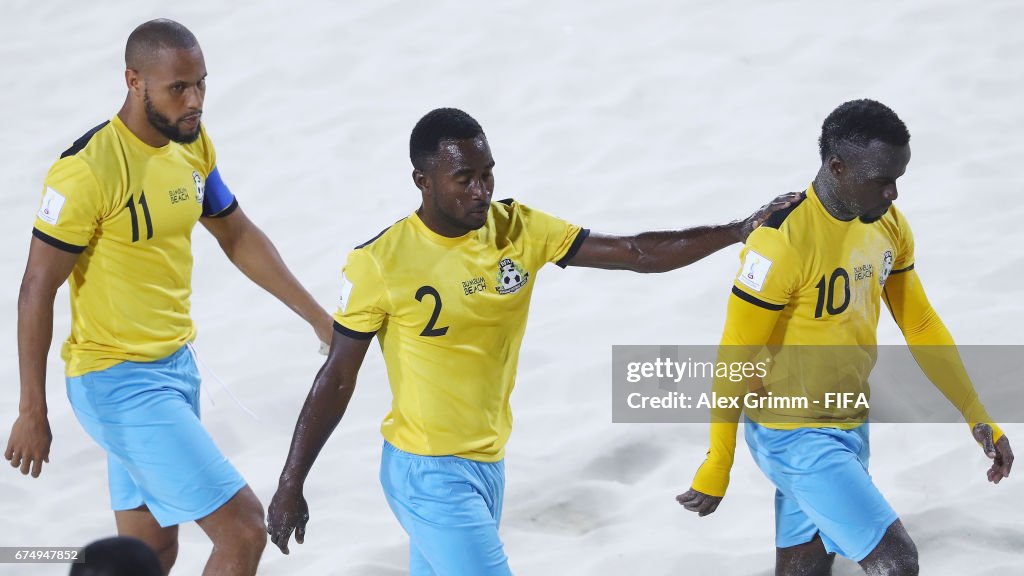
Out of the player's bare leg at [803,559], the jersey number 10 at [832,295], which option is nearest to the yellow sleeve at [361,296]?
the jersey number 10 at [832,295]

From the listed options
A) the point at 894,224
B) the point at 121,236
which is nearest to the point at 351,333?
the point at 121,236

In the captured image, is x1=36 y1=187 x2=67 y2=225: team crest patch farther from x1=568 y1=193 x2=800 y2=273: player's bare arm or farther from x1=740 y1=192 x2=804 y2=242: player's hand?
x1=740 y1=192 x2=804 y2=242: player's hand

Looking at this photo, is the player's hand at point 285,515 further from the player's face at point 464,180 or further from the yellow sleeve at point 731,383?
the yellow sleeve at point 731,383

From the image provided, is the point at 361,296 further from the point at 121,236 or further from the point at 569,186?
the point at 569,186

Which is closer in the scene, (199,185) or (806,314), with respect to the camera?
(806,314)

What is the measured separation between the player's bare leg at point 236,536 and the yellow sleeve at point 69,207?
3.14ft

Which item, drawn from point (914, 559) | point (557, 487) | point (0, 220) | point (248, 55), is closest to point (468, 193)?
point (914, 559)

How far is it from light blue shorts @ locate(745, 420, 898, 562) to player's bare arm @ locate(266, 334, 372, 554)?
1.40 meters

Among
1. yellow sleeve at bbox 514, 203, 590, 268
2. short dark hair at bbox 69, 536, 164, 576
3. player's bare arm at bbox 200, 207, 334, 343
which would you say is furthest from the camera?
player's bare arm at bbox 200, 207, 334, 343

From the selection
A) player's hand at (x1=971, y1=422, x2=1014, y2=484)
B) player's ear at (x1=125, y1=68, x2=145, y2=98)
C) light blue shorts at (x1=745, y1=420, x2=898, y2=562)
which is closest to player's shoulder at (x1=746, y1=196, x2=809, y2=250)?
light blue shorts at (x1=745, y1=420, x2=898, y2=562)

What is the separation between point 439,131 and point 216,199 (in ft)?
4.07

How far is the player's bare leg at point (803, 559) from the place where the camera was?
4.73 metres

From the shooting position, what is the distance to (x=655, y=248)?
175 inches

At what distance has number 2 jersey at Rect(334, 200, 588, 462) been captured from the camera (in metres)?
4.05
